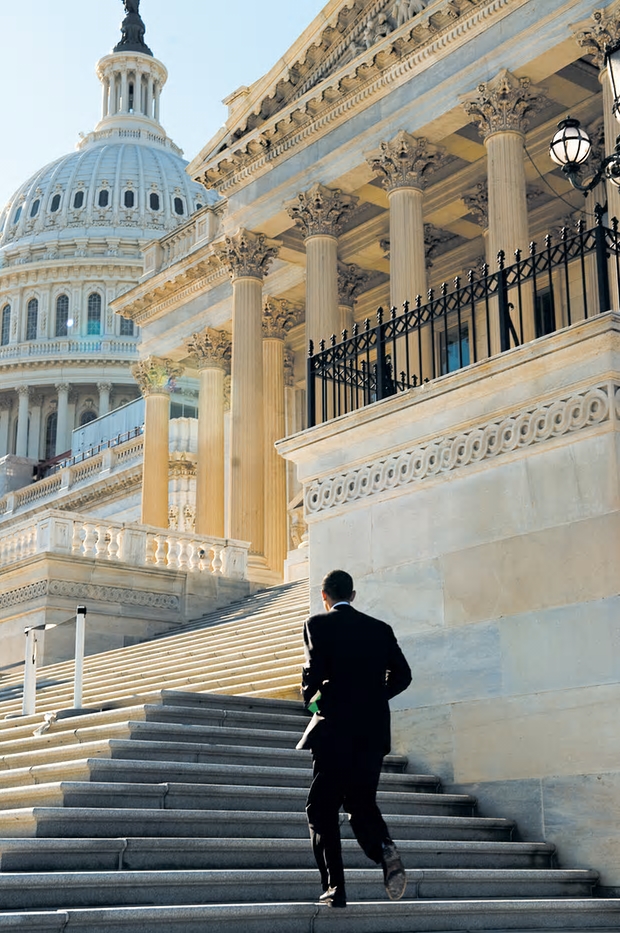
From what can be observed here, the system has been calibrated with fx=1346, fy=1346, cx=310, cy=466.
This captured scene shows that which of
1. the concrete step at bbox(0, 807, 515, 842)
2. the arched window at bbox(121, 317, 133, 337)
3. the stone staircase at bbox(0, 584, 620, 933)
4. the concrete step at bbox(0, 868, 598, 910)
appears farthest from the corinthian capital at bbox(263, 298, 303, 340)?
the arched window at bbox(121, 317, 133, 337)

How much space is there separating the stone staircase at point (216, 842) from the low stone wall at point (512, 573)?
47 centimetres

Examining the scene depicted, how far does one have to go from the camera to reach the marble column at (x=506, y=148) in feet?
92.1

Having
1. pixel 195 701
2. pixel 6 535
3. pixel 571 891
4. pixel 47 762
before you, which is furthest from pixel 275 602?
pixel 571 891

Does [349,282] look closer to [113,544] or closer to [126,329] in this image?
[113,544]

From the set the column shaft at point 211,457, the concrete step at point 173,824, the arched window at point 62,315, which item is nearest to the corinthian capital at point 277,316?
the column shaft at point 211,457

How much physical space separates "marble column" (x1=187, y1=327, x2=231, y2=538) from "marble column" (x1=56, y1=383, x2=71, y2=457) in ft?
274

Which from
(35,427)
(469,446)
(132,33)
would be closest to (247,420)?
(469,446)

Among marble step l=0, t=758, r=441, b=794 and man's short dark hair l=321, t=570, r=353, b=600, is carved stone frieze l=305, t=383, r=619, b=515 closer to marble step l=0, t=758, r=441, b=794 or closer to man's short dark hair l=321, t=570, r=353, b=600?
marble step l=0, t=758, r=441, b=794

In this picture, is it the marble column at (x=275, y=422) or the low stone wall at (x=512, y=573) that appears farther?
the marble column at (x=275, y=422)

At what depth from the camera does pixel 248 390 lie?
35250 millimetres

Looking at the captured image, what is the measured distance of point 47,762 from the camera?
1232cm

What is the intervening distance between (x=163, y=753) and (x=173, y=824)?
1.76 m

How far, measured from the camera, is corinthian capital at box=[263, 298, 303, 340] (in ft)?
131

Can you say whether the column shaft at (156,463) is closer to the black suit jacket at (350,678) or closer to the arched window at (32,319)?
the black suit jacket at (350,678)
